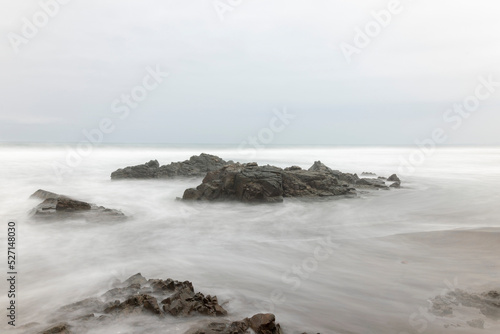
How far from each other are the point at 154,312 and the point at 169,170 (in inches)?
828

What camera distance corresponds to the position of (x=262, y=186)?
1537 centimetres

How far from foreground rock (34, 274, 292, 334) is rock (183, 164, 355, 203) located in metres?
10.0

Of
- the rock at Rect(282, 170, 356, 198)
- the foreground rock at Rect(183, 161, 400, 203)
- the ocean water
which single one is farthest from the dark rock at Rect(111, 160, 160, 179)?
the rock at Rect(282, 170, 356, 198)

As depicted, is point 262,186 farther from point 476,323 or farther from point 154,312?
point 476,323

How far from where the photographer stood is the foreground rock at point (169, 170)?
23797 mm

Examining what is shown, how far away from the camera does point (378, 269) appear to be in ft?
21.6

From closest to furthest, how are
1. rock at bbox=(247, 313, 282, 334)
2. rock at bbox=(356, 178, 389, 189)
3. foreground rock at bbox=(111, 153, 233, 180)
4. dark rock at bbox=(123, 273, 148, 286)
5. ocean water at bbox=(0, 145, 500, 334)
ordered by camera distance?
1. rock at bbox=(247, 313, 282, 334)
2. ocean water at bbox=(0, 145, 500, 334)
3. dark rock at bbox=(123, 273, 148, 286)
4. rock at bbox=(356, 178, 389, 189)
5. foreground rock at bbox=(111, 153, 233, 180)

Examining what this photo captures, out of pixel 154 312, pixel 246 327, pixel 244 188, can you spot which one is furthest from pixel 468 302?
pixel 244 188

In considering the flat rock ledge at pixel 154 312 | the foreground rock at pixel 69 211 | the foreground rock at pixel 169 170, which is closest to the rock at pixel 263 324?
the flat rock ledge at pixel 154 312

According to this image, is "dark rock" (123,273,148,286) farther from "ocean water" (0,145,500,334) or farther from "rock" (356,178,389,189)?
"rock" (356,178,389,189)

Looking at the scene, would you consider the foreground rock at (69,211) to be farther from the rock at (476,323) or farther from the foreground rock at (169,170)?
the foreground rock at (169,170)

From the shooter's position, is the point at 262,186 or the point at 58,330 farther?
the point at 262,186

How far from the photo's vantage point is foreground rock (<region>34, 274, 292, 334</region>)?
3.99m

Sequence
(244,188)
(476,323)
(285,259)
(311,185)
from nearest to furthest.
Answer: (476,323)
(285,259)
(244,188)
(311,185)
